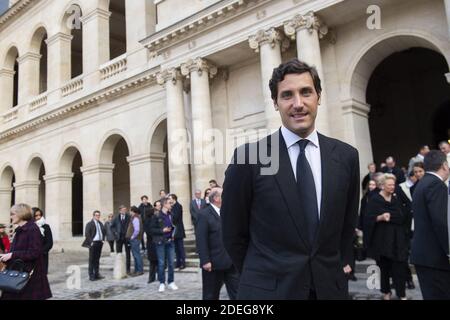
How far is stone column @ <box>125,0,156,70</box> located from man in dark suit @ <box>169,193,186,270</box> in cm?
955

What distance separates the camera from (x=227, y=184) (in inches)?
84.6

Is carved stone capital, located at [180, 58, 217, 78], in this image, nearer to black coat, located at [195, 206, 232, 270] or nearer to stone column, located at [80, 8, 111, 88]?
stone column, located at [80, 8, 111, 88]

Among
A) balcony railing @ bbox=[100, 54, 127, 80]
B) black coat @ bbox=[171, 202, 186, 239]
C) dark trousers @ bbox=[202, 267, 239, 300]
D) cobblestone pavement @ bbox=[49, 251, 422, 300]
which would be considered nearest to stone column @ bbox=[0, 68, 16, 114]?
balcony railing @ bbox=[100, 54, 127, 80]

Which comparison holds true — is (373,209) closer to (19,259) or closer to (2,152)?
(19,259)

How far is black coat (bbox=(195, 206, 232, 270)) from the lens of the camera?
576 centimetres

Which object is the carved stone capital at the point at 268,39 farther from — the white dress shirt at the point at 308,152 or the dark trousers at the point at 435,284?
the white dress shirt at the point at 308,152

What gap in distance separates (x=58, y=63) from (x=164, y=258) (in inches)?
721

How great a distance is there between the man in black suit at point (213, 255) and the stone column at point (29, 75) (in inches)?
933

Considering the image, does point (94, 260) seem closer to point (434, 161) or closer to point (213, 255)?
point (213, 255)

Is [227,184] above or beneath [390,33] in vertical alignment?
beneath

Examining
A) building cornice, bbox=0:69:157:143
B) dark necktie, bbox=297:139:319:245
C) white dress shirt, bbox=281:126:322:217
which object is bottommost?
dark necktie, bbox=297:139:319:245

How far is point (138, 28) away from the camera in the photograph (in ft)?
62.3

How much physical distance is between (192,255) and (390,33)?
29.4 ft
